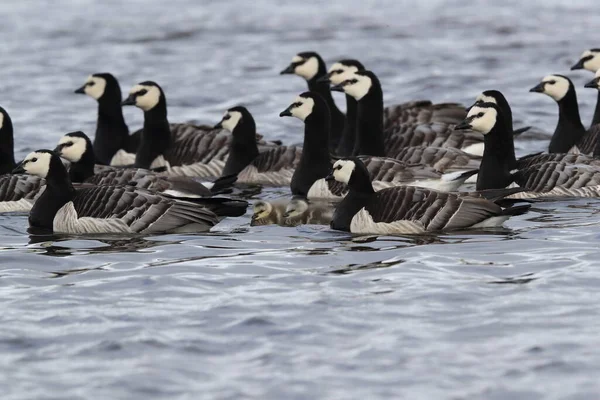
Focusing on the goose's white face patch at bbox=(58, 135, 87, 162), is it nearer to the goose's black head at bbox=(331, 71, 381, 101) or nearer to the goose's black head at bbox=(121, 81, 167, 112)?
the goose's black head at bbox=(121, 81, 167, 112)

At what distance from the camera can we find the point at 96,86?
19109 millimetres

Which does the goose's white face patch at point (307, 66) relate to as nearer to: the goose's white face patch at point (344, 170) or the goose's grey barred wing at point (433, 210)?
the goose's white face patch at point (344, 170)

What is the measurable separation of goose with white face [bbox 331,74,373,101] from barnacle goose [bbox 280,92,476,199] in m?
1.22

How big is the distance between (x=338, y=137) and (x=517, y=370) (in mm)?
11537

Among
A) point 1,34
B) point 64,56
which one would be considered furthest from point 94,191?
point 1,34

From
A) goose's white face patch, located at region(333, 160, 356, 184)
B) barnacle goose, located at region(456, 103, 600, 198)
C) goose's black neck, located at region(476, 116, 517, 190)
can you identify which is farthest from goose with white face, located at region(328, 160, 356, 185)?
goose's black neck, located at region(476, 116, 517, 190)

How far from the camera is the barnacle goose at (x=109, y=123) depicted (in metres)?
19.0

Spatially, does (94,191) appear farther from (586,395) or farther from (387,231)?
(586,395)

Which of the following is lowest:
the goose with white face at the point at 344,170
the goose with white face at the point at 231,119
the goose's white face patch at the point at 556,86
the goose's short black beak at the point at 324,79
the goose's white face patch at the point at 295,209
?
the goose's white face patch at the point at 295,209

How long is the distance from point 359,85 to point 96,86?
4.27m

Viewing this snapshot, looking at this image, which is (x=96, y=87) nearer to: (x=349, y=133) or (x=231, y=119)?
(x=231, y=119)

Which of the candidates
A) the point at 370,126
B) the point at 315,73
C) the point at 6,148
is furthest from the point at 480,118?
the point at 315,73

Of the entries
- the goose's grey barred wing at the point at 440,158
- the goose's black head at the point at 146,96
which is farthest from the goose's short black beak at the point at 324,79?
the goose's black head at the point at 146,96

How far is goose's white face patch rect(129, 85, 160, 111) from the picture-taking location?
59.8 ft
